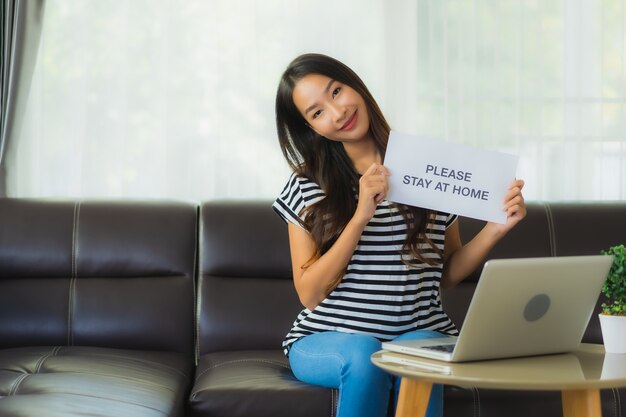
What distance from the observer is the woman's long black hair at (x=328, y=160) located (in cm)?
202

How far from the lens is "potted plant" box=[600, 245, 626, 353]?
1.62 meters

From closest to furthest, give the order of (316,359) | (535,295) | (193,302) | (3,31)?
(535,295) → (316,359) → (193,302) → (3,31)

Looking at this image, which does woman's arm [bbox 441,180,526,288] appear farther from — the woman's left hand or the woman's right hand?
the woman's right hand

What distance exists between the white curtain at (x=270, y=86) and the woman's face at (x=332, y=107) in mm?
1019

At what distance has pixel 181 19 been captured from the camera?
10.0 ft

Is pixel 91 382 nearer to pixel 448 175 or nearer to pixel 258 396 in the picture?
pixel 258 396

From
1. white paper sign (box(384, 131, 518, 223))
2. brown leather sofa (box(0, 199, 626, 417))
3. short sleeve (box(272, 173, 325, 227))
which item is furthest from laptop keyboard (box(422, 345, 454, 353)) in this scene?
brown leather sofa (box(0, 199, 626, 417))

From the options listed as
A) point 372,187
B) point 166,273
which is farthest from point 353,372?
point 166,273

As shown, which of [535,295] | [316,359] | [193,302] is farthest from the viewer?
[193,302]

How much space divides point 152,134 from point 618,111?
170 cm

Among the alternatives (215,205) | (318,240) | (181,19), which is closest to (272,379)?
(318,240)

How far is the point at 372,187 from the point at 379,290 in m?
0.32

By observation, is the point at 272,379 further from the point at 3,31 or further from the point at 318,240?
the point at 3,31

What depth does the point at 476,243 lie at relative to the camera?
2047mm
